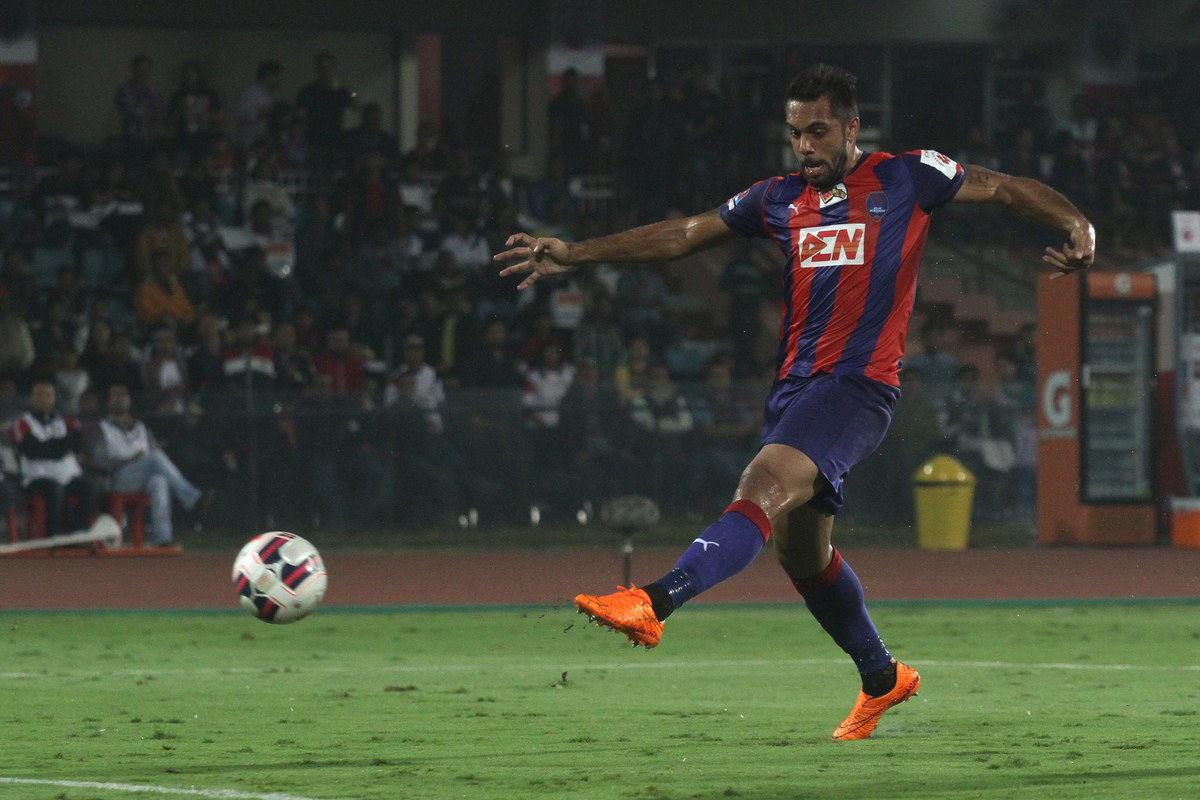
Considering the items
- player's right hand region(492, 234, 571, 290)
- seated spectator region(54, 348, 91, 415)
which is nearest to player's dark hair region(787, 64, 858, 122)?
player's right hand region(492, 234, 571, 290)

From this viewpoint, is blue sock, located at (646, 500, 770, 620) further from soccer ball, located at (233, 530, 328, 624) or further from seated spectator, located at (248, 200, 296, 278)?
seated spectator, located at (248, 200, 296, 278)

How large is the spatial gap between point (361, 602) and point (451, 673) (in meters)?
4.07

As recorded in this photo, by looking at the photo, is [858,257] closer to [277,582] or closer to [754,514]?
[754,514]

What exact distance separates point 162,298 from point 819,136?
1304cm

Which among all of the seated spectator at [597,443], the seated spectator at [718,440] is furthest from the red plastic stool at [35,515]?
the seated spectator at [718,440]

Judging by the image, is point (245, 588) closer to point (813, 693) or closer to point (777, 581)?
point (813, 693)

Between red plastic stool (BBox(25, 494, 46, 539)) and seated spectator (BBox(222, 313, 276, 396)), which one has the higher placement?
seated spectator (BBox(222, 313, 276, 396))

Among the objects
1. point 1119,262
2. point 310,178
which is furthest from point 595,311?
point 1119,262

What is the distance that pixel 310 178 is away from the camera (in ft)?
68.0

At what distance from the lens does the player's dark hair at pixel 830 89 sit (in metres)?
5.85

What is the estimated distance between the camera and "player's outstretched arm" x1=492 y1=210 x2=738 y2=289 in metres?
6.12

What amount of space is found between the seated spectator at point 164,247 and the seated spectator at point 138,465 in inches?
102

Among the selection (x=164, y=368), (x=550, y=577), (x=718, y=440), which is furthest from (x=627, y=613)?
(x=164, y=368)

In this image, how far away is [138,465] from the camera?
1580cm
